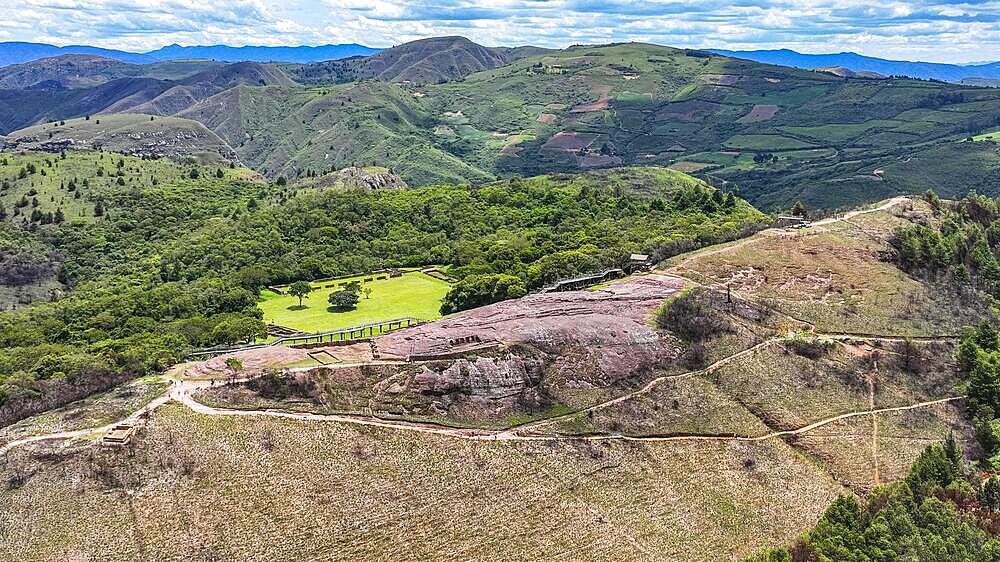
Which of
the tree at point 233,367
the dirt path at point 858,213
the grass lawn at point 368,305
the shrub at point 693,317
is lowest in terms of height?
the grass lawn at point 368,305

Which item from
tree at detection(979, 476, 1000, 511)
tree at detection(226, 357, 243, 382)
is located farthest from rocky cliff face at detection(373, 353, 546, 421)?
tree at detection(979, 476, 1000, 511)

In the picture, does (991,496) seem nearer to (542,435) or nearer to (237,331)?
(542,435)

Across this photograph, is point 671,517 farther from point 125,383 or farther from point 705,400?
point 125,383

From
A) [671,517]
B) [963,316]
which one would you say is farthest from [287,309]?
[963,316]

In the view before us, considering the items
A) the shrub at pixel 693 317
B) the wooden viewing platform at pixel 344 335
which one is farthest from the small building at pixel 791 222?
the wooden viewing platform at pixel 344 335

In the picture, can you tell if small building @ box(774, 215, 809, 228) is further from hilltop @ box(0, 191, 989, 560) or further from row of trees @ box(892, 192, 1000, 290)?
hilltop @ box(0, 191, 989, 560)

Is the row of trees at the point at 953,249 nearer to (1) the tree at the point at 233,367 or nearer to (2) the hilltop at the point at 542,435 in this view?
(2) the hilltop at the point at 542,435
